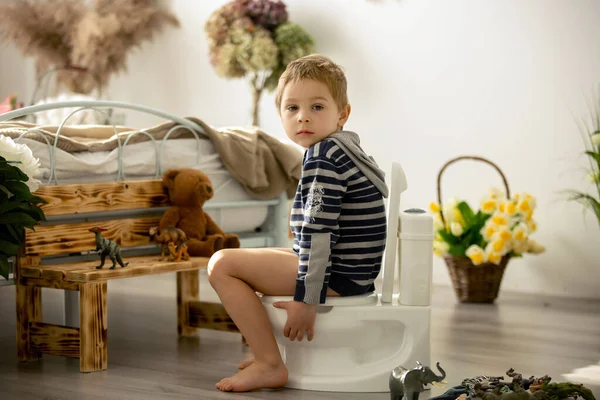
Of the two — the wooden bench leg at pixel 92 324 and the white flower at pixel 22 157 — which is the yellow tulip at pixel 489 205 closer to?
the wooden bench leg at pixel 92 324

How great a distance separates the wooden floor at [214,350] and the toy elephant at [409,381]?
161mm

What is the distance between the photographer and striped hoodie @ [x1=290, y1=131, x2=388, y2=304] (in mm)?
1977

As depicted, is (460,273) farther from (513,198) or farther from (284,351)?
(284,351)

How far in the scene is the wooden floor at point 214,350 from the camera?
6.98ft

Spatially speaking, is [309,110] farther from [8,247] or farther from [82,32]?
[82,32]

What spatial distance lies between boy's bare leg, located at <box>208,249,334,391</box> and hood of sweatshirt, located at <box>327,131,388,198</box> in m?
0.26

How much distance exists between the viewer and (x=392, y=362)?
2.08 metres

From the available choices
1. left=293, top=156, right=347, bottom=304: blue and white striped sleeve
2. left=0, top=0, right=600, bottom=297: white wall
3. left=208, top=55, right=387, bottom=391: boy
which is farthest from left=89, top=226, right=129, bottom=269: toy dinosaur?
left=0, top=0, right=600, bottom=297: white wall

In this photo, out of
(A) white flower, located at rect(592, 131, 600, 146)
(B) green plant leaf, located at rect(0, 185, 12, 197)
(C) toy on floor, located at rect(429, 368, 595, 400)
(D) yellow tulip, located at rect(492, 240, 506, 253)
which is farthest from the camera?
(D) yellow tulip, located at rect(492, 240, 506, 253)

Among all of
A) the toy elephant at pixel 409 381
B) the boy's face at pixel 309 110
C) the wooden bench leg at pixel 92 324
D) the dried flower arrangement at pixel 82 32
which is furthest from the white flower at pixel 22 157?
the dried flower arrangement at pixel 82 32

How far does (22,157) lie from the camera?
7.34 feet

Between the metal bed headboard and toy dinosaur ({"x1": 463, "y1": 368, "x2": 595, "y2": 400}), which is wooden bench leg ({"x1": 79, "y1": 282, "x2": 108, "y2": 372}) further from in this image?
toy dinosaur ({"x1": 463, "y1": 368, "x2": 595, "y2": 400})

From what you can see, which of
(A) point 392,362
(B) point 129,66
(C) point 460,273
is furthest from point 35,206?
(B) point 129,66

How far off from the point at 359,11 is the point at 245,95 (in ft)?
2.41
